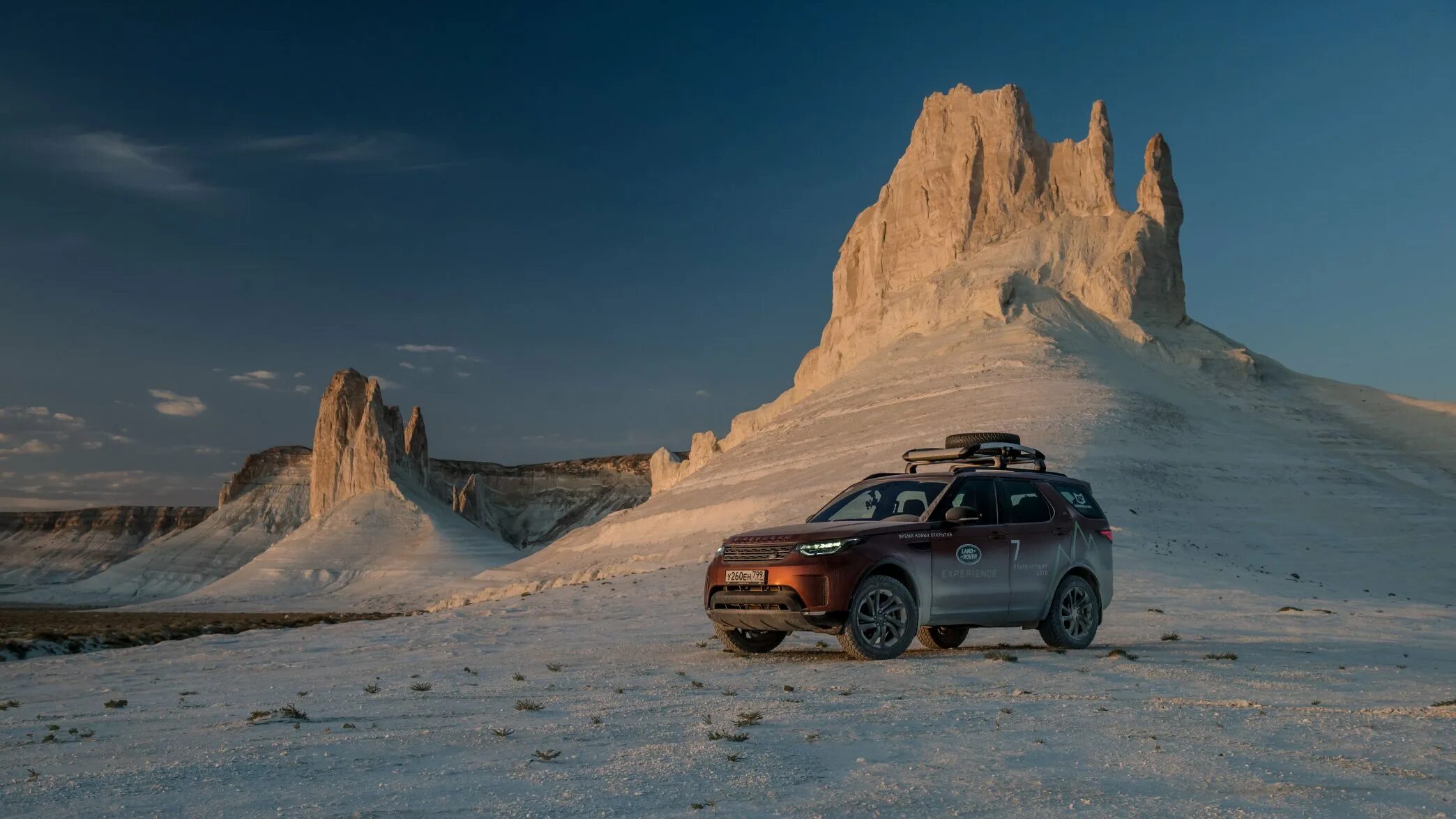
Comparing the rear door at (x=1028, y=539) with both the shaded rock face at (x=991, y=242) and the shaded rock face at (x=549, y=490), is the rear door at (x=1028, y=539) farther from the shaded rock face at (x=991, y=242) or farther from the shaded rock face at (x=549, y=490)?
the shaded rock face at (x=549, y=490)

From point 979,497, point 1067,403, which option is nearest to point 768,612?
point 979,497

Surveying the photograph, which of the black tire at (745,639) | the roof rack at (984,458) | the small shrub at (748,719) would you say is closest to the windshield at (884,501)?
the roof rack at (984,458)

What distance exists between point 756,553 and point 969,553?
2303 millimetres

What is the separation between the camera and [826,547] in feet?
33.9

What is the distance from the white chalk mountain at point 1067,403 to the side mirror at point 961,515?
14730 millimetres

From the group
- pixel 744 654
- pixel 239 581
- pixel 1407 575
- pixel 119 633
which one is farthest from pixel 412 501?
pixel 744 654

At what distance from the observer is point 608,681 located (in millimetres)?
9547

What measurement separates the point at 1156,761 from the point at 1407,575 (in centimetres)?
3298

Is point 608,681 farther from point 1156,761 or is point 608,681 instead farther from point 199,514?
point 199,514

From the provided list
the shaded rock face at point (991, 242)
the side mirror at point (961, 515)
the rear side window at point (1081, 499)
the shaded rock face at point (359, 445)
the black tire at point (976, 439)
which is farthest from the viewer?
the shaded rock face at point (359, 445)

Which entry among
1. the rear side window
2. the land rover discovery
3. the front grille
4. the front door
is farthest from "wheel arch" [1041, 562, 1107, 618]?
the front grille

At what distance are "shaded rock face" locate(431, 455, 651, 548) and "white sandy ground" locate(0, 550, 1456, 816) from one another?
12487 cm

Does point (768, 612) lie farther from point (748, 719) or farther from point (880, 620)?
point (748, 719)

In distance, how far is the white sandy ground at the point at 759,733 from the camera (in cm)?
520
